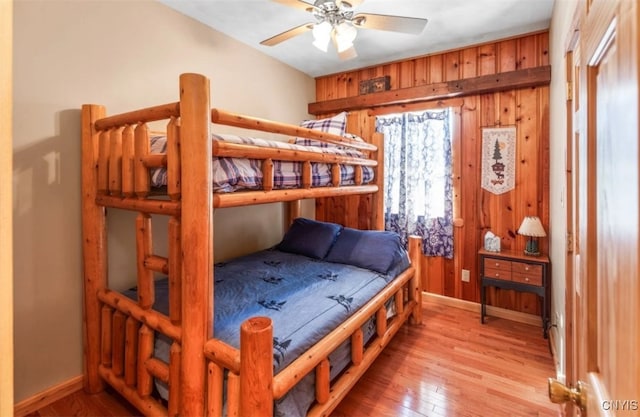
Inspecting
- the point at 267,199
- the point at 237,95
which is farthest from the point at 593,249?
the point at 237,95

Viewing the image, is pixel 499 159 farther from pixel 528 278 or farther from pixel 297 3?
pixel 297 3

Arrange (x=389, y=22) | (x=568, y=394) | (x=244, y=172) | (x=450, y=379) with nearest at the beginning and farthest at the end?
(x=568, y=394), (x=244, y=172), (x=389, y=22), (x=450, y=379)

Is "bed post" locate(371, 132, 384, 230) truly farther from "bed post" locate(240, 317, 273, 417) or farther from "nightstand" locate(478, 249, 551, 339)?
"bed post" locate(240, 317, 273, 417)

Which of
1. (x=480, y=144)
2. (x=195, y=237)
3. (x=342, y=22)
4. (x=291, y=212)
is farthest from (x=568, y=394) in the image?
(x=291, y=212)

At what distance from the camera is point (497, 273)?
8.92 feet

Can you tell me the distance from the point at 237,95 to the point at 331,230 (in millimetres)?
1554

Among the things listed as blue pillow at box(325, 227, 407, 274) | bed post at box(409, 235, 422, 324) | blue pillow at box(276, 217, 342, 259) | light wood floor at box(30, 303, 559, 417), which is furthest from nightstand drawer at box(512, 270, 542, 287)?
blue pillow at box(276, 217, 342, 259)

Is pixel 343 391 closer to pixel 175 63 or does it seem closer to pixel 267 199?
pixel 267 199

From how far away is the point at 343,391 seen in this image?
1639mm

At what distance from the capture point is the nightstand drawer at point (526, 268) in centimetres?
254

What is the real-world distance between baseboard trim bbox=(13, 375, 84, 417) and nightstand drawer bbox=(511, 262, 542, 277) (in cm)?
A: 325

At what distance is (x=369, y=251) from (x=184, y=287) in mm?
1590

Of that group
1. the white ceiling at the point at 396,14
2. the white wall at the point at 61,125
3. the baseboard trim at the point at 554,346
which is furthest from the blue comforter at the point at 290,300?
the white ceiling at the point at 396,14

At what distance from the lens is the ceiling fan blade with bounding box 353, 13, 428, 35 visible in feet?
6.15
